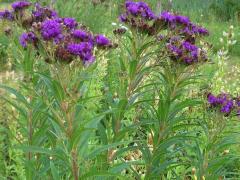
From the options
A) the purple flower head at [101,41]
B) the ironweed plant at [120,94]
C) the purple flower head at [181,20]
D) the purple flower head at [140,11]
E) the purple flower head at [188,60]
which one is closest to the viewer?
the ironweed plant at [120,94]

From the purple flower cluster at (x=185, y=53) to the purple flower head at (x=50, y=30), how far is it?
0.73 meters

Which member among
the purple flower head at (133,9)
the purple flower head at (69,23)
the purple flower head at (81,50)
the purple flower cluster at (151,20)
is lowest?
the purple flower head at (81,50)

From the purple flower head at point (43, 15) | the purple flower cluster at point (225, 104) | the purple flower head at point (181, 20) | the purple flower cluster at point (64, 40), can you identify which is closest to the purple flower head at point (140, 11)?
the purple flower head at point (181, 20)

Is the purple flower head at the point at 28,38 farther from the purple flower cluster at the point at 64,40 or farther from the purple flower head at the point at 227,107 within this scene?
the purple flower head at the point at 227,107

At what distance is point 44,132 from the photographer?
2.61m

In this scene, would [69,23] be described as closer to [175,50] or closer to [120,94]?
[120,94]

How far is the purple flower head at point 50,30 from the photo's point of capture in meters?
2.16

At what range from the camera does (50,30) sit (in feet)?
7.13

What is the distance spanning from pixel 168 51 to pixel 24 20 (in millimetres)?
881

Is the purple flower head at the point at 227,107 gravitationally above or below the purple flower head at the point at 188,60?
below

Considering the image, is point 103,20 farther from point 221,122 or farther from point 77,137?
point 77,137

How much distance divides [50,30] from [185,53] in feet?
2.85

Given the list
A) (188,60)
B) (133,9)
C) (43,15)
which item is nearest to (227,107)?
(188,60)

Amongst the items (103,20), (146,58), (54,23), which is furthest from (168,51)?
(103,20)
